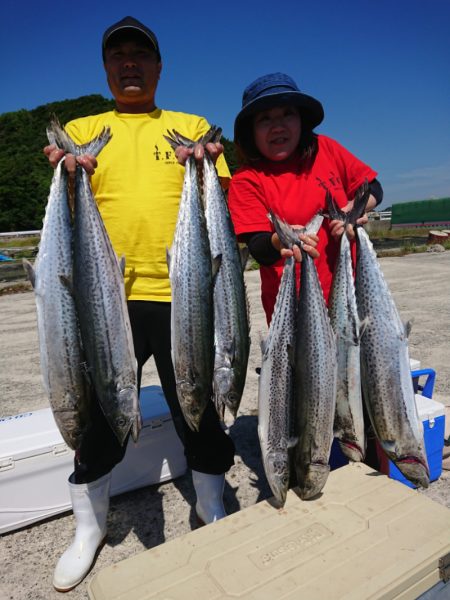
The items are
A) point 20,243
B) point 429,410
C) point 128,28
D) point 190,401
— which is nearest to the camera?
point 190,401

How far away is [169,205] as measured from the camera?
2.33 meters

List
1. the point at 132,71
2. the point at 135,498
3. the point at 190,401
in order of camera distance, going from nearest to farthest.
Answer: the point at 190,401 < the point at 132,71 < the point at 135,498

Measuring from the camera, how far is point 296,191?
8.15 ft

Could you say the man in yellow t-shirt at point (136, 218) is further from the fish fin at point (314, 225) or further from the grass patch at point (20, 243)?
the grass patch at point (20, 243)

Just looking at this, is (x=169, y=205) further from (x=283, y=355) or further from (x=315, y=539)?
(x=315, y=539)

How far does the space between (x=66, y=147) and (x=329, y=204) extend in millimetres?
1354

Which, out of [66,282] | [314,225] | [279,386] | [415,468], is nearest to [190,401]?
[279,386]

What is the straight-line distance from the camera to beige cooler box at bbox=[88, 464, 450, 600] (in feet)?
5.12

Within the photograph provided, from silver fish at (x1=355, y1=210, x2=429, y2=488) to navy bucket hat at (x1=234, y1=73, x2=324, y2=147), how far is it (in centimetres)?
74

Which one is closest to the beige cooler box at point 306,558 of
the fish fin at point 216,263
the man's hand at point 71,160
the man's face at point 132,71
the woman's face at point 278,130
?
the fish fin at point 216,263

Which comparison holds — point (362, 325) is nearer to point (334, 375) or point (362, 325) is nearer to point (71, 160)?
point (334, 375)

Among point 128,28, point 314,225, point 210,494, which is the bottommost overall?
point 210,494

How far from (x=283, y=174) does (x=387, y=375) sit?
1.26 metres

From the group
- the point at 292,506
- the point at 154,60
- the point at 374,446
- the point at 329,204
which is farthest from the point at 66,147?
the point at 374,446
